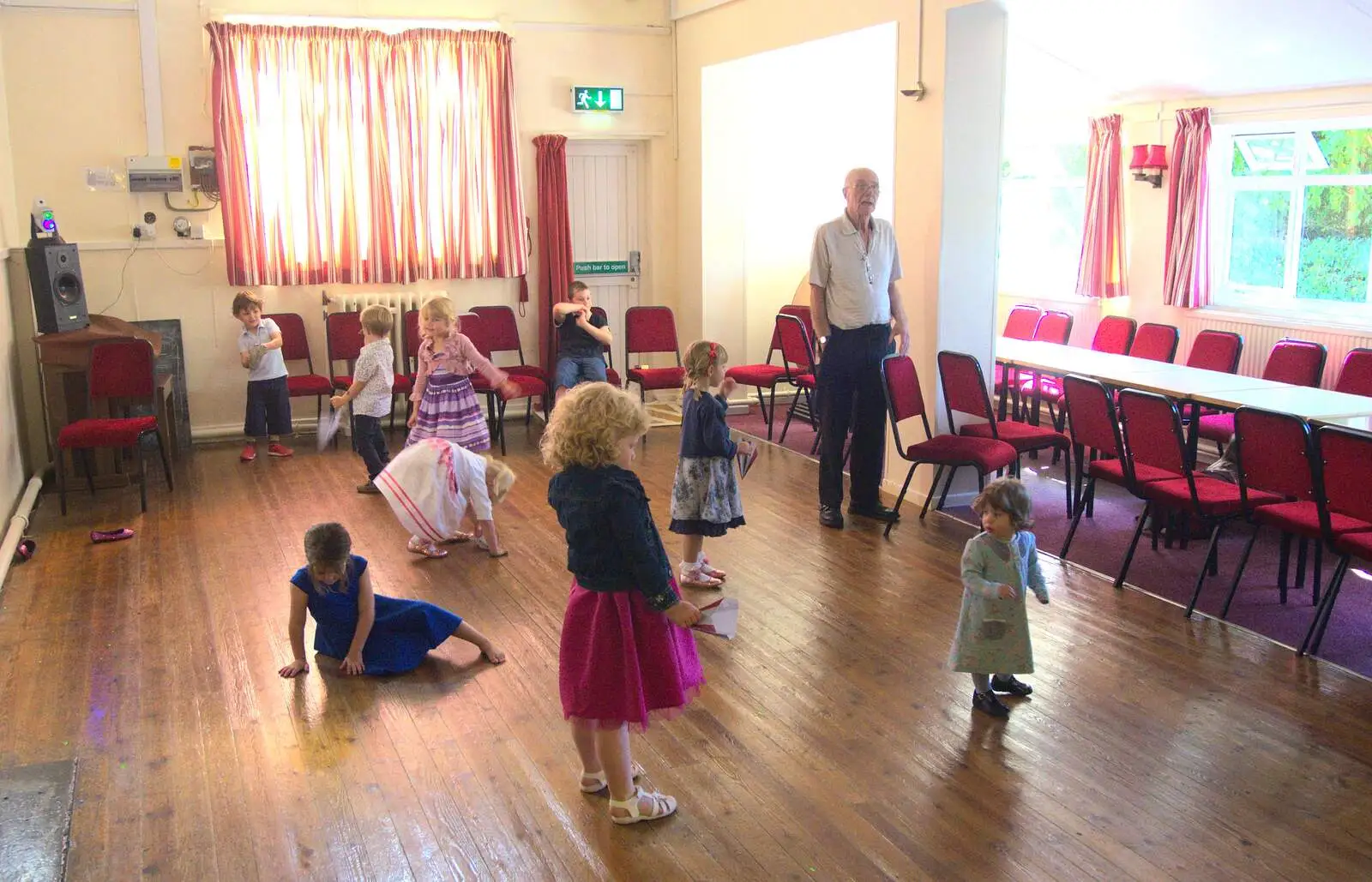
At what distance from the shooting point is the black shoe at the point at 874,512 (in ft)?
22.1

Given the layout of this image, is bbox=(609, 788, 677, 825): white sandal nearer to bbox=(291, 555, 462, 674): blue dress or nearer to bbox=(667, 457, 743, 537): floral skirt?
bbox=(291, 555, 462, 674): blue dress

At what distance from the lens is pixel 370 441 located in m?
7.14

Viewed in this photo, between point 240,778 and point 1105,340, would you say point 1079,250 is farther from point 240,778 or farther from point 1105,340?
point 240,778

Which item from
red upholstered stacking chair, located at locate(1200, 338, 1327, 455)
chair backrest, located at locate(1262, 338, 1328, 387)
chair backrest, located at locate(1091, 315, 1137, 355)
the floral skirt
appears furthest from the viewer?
chair backrest, located at locate(1091, 315, 1137, 355)

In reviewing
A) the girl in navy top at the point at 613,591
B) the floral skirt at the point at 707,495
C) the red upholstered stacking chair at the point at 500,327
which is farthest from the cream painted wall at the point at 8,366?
the girl in navy top at the point at 613,591

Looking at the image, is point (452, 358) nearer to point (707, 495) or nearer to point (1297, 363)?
point (707, 495)

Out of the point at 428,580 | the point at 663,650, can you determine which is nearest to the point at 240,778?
the point at 663,650

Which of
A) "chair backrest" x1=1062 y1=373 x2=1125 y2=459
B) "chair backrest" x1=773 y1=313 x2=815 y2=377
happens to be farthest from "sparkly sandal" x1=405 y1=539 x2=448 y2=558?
"chair backrest" x1=773 y1=313 x2=815 y2=377

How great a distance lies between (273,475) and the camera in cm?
804

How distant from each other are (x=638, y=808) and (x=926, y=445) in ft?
11.4

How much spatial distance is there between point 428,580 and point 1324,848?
153 inches

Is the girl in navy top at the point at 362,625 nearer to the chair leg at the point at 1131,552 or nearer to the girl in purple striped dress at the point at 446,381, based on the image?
the girl in purple striped dress at the point at 446,381

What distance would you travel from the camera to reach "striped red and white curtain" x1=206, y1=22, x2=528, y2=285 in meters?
8.76

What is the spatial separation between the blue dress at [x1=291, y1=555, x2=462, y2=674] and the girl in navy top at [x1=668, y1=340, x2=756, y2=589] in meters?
1.18
